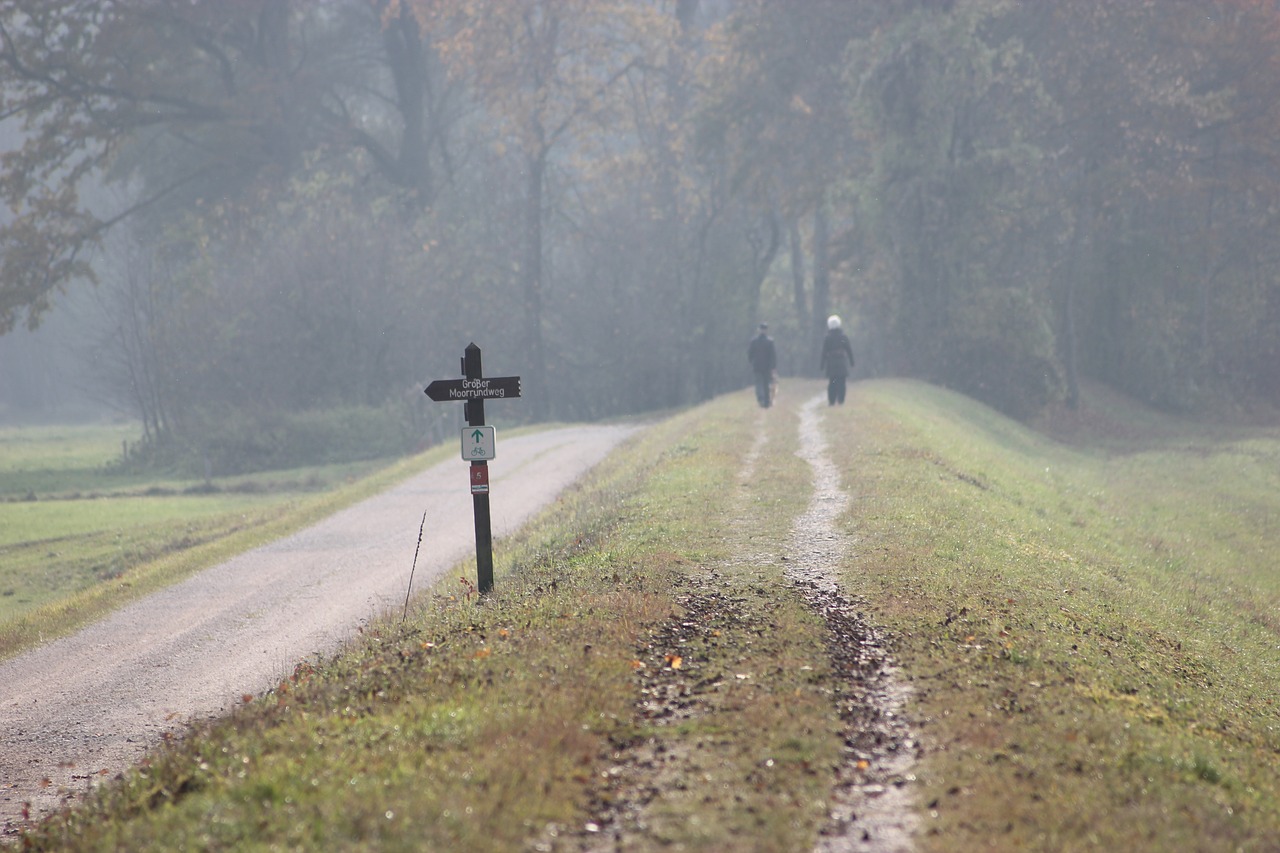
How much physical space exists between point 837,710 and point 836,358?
21761mm

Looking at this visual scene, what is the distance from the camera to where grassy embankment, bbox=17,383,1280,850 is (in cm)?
647

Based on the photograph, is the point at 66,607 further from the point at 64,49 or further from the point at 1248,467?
the point at 64,49

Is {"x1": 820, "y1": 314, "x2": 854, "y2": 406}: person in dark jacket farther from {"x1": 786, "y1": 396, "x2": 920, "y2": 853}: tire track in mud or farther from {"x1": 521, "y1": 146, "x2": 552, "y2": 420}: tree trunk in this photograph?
{"x1": 521, "y1": 146, "x2": 552, "y2": 420}: tree trunk

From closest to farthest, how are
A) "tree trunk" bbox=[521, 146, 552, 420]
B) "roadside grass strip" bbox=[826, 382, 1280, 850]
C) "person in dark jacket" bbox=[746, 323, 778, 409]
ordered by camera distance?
"roadside grass strip" bbox=[826, 382, 1280, 850] < "person in dark jacket" bbox=[746, 323, 778, 409] < "tree trunk" bbox=[521, 146, 552, 420]

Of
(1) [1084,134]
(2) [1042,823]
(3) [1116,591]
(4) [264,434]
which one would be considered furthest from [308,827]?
(1) [1084,134]

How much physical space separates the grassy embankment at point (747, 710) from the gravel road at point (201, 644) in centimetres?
156

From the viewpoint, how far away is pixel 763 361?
100 ft

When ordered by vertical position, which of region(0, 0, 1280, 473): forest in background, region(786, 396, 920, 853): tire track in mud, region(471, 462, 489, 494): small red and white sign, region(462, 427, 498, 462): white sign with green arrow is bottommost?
region(786, 396, 920, 853): tire track in mud

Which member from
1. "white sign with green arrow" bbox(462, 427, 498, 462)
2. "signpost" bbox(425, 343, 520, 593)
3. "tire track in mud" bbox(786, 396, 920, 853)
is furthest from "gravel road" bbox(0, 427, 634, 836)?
"tire track in mud" bbox(786, 396, 920, 853)

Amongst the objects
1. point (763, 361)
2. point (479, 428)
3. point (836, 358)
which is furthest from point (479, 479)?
point (763, 361)

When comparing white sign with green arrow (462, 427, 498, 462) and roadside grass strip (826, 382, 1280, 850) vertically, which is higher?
white sign with green arrow (462, 427, 498, 462)

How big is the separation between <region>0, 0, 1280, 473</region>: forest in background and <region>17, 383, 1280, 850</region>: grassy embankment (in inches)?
1015

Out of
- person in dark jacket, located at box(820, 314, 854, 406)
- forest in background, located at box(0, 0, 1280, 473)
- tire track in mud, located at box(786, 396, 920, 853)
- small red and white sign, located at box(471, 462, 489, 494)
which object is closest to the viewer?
tire track in mud, located at box(786, 396, 920, 853)

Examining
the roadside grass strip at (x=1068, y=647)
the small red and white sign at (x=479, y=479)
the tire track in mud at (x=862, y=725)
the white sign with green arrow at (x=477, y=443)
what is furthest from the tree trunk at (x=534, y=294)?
the tire track in mud at (x=862, y=725)
